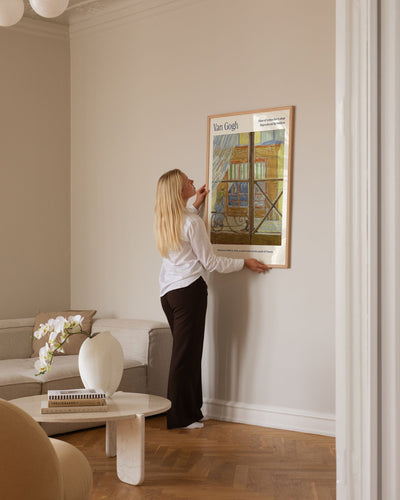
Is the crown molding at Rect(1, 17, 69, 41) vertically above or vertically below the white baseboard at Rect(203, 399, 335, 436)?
above

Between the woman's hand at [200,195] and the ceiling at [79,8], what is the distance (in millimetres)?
1863

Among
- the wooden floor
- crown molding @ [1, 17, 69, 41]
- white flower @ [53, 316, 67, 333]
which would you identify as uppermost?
crown molding @ [1, 17, 69, 41]

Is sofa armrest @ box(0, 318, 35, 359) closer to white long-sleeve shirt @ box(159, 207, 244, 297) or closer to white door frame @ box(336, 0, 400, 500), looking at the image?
white long-sleeve shirt @ box(159, 207, 244, 297)

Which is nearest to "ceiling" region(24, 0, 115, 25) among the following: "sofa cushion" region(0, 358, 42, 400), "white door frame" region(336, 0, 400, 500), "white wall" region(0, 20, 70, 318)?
"white wall" region(0, 20, 70, 318)

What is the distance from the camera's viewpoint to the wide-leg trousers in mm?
4527

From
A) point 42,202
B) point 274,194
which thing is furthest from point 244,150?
point 42,202

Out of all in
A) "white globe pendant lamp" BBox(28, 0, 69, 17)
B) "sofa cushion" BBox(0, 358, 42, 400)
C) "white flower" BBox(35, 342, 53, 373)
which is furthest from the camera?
"sofa cushion" BBox(0, 358, 42, 400)

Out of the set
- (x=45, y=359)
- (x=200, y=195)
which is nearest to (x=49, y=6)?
(x=45, y=359)

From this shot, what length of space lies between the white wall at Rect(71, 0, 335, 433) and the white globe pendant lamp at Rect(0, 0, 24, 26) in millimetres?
2019

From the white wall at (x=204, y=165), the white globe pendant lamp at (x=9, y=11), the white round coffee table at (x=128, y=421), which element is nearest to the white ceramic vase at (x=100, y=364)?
the white round coffee table at (x=128, y=421)

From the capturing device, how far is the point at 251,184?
476cm

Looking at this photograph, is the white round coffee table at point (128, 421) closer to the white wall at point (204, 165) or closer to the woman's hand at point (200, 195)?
the white wall at point (204, 165)

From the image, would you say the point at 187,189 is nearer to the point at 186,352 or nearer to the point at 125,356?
the point at 186,352

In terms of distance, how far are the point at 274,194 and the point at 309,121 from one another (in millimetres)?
540
